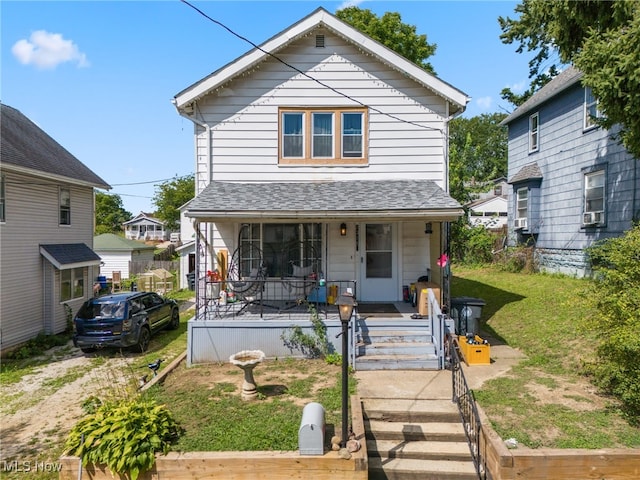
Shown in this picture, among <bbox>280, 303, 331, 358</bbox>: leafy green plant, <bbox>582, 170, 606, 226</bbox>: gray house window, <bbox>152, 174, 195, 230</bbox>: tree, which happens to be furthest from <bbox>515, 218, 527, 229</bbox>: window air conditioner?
<bbox>152, 174, 195, 230</bbox>: tree

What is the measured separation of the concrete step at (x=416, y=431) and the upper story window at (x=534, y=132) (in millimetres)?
15558

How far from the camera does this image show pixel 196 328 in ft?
25.8

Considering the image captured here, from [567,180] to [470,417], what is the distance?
13.0 meters

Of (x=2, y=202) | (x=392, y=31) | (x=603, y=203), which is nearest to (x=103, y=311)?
(x=2, y=202)

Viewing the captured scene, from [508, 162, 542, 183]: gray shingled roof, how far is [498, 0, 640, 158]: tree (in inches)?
323

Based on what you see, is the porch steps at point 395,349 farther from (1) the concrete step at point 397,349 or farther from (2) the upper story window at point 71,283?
(2) the upper story window at point 71,283

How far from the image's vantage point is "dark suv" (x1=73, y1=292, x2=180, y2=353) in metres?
9.59

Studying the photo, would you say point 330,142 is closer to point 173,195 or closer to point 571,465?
point 571,465

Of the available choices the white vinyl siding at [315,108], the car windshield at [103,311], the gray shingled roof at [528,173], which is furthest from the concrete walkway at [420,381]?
the gray shingled roof at [528,173]

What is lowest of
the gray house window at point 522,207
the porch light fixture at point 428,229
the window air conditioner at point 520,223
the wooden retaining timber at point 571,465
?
the wooden retaining timber at point 571,465

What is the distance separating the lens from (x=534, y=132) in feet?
55.4

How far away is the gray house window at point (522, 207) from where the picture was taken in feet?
55.4

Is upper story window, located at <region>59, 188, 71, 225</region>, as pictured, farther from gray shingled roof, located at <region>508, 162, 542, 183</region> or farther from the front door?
gray shingled roof, located at <region>508, 162, 542, 183</region>

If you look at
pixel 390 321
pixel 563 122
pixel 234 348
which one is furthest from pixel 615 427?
pixel 563 122
